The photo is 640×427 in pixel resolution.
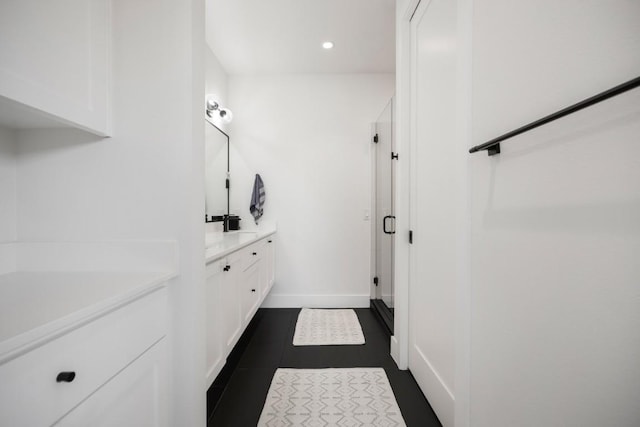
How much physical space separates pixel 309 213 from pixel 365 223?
0.67 m

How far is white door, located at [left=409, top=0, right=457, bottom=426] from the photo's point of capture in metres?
1.31

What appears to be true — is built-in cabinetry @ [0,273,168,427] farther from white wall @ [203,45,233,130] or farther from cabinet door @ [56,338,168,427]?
white wall @ [203,45,233,130]

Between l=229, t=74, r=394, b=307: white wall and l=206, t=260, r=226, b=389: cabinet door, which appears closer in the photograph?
l=206, t=260, r=226, b=389: cabinet door

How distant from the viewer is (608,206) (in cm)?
53

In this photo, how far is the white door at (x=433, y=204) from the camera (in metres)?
1.31

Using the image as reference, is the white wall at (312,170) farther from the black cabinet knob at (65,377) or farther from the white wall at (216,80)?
the black cabinet knob at (65,377)

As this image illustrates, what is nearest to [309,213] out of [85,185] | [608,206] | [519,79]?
[85,185]

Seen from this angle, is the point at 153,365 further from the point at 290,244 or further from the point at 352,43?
the point at 352,43

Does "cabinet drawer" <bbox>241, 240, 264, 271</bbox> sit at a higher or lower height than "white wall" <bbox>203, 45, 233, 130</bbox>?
lower

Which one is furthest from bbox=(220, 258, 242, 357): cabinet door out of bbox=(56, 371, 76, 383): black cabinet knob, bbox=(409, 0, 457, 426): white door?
bbox=(409, 0, 457, 426): white door

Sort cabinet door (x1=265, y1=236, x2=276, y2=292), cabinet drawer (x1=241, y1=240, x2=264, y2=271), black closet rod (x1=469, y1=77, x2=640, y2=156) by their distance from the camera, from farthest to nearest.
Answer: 1. cabinet door (x1=265, y1=236, x2=276, y2=292)
2. cabinet drawer (x1=241, y1=240, x2=264, y2=271)
3. black closet rod (x1=469, y1=77, x2=640, y2=156)

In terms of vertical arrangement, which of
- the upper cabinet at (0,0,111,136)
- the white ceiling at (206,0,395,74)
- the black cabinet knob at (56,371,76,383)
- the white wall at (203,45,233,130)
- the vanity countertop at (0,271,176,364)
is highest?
the white ceiling at (206,0,395,74)

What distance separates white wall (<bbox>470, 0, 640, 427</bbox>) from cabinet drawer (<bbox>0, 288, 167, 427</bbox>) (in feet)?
3.61

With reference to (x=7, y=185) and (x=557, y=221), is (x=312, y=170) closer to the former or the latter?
(x=7, y=185)
